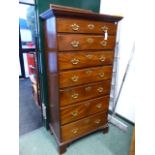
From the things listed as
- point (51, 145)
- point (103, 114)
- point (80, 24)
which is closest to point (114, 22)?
point (80, 24)

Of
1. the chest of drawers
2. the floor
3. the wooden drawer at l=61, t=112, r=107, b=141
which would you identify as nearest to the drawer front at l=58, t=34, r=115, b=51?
the chest of drawers

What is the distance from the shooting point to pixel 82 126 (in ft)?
5.60

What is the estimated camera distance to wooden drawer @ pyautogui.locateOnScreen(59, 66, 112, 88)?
1.40 m

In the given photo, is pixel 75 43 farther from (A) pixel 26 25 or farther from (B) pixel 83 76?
(A) pixel 26 25

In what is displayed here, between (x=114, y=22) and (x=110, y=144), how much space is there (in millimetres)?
1450

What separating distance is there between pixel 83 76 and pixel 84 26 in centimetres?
50

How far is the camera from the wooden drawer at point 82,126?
5.26ft

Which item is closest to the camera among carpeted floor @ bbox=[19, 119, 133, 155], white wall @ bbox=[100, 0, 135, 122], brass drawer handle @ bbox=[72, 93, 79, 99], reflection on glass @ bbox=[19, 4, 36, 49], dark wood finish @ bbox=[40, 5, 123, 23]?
dark wood finish @ bbox=[40, 5, 123, 23]

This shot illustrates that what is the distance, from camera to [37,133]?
194 centimetres

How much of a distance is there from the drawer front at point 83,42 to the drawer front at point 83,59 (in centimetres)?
6

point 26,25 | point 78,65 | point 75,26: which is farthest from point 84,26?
point 26,25

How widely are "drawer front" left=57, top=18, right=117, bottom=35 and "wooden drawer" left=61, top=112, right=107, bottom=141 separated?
1.00m

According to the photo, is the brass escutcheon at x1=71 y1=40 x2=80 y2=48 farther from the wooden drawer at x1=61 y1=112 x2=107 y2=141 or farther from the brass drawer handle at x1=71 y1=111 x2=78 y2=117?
the wooden drawer at x1=61 y1=112 x2=107 y2=141
